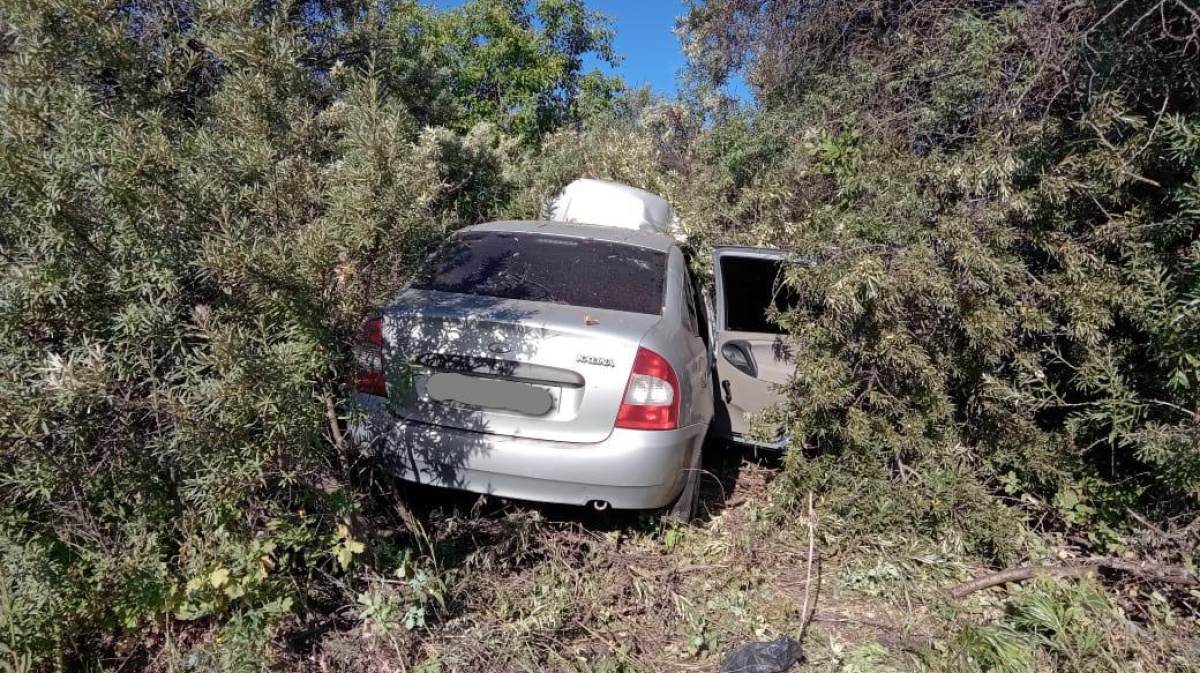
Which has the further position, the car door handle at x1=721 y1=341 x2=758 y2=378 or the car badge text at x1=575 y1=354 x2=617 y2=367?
the car door handle at x1=721 y1=341 x2=758 y2=378

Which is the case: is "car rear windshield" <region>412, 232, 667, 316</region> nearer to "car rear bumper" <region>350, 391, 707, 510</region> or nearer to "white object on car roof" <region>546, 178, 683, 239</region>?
"car rear bumper" <region>350, 391, 707, 510</region>

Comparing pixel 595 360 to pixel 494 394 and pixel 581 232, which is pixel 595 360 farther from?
pixel 581 232

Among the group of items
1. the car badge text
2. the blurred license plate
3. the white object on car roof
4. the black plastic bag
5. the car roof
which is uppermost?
the white object on car roof

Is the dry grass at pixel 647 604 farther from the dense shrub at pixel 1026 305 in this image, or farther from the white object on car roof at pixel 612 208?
the white object on car roof at pixel 612 208

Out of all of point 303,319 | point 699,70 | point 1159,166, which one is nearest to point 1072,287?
point 1159,166

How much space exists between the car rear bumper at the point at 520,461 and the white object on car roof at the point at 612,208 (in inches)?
121

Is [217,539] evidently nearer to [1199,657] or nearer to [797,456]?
[797,456]

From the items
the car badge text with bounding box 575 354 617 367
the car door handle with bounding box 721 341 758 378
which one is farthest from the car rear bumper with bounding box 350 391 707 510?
the car door handle with bounding box 721 341 758 378

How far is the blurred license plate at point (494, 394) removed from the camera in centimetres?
313

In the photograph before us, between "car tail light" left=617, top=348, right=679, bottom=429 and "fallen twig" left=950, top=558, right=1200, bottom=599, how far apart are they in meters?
1.59

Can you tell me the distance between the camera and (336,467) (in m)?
2.88

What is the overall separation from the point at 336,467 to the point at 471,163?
5.28 m

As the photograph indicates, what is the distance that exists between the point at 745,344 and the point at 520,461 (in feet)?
5.90

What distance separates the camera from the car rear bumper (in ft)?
10.2
